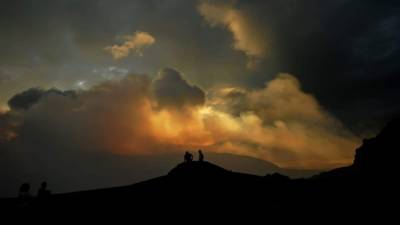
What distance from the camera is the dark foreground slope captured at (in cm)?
2691

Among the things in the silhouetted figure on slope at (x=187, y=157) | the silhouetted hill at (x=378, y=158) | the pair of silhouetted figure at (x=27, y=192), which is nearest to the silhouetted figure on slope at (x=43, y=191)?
the pair of silhouetted figure at (x=27, y=192)

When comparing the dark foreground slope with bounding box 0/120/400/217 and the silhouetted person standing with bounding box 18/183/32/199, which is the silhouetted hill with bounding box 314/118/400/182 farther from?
the silhouetted person standing with bounding box 18/183/32/199

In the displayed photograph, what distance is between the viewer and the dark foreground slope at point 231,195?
26.9 metres

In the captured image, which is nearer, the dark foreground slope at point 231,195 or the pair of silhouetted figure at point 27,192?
the dark foreground slope at point 231,195

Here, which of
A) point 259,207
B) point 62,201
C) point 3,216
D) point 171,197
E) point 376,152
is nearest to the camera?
point 259,207

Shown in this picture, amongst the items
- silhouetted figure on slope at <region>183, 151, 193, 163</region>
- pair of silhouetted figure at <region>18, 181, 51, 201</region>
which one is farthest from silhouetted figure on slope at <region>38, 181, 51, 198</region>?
silhouetted figure on slope at <region>183, 151, 193, 163</region>

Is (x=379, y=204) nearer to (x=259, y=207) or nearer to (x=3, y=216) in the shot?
(x=259, y=207)

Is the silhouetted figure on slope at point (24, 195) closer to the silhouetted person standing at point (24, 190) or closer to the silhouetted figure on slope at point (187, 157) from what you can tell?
the silhouetted person standing at point (24, 190)

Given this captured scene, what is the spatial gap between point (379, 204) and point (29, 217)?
3301 cm

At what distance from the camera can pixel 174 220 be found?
26.8 metres

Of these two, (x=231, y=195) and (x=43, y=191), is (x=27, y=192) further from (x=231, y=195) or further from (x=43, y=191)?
(x=231, y=195)

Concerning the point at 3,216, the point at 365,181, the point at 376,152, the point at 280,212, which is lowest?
the point at 3,216

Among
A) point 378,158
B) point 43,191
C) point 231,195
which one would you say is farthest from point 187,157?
point 378,158

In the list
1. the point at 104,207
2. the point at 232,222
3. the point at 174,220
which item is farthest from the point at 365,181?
the point at 104,207
